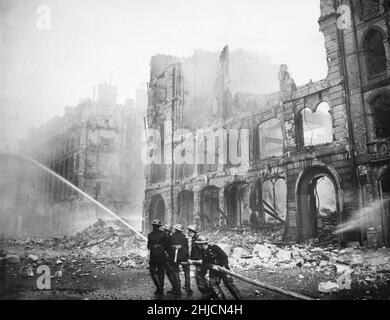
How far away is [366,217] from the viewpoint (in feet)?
42.4

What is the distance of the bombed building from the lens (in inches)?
1308

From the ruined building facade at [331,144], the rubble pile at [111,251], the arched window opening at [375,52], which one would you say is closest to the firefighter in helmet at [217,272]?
the rubble pile at [111,251]

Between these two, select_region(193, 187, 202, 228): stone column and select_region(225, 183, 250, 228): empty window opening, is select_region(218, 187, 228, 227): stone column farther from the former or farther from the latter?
select_region(193, 187, 202, 228): stone column

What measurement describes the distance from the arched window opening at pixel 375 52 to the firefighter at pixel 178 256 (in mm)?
11122

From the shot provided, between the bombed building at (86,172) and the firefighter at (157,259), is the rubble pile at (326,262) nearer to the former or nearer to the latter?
the firefighter at (157,259)

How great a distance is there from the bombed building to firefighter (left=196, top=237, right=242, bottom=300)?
26.5m

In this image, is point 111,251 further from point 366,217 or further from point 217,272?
point 217,272

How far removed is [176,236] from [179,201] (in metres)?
14.3

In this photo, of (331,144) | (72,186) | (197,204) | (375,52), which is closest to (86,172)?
(72,186)

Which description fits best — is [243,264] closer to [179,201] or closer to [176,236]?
[176,236]

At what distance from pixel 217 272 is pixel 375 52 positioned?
41.1 ft

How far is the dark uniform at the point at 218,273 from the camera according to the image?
6613 mm

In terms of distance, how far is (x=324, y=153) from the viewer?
14547 mm
